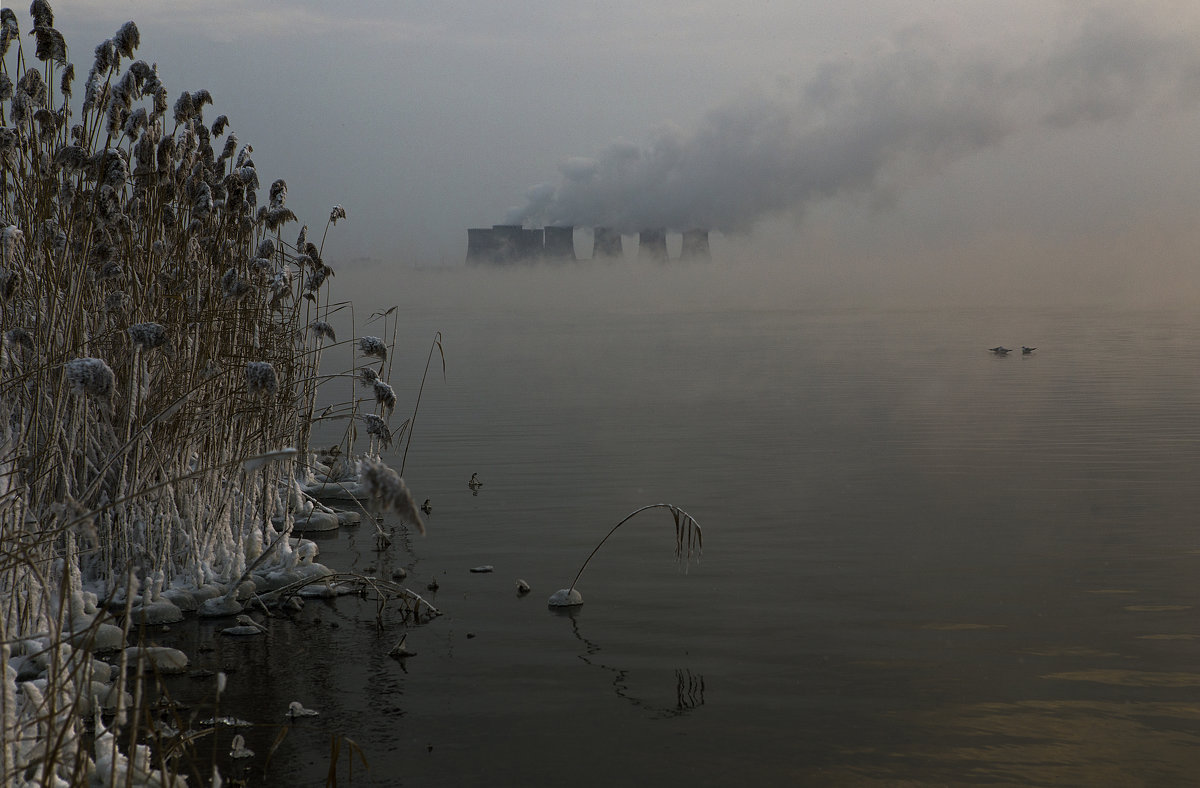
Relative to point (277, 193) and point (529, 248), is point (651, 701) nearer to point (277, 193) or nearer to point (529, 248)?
point (277, 193)

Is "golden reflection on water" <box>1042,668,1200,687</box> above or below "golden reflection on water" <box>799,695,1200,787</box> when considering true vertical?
above

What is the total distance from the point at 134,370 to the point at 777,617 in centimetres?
324

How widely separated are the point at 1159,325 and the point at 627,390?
27.2 metres

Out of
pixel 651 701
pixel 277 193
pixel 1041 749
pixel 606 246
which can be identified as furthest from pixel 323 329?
pixel 606 246

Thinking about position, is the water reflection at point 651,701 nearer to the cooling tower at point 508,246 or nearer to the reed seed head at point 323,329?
the reed seed head at point 323,329

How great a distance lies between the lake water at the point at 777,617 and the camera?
161 inches

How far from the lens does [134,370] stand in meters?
5.16

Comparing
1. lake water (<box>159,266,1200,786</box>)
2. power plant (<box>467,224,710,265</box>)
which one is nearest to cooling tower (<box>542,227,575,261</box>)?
power plant (<box>467,224,710,265</box>)

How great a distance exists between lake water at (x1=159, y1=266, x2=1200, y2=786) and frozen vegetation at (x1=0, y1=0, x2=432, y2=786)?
0.49 m

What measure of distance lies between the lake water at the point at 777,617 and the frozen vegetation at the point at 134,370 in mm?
488

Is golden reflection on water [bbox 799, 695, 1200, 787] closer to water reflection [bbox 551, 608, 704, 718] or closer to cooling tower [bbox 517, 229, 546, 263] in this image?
→ water reflection [bbox 551, 608, 704, 718]

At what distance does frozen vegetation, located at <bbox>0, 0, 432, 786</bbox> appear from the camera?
469 centimetres

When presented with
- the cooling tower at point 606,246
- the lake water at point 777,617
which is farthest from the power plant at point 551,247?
the lake water at point 777,617

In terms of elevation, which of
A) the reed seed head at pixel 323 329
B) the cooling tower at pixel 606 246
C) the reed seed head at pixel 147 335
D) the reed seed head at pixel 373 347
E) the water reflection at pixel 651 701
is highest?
the cooling tower at pixel 606 246
